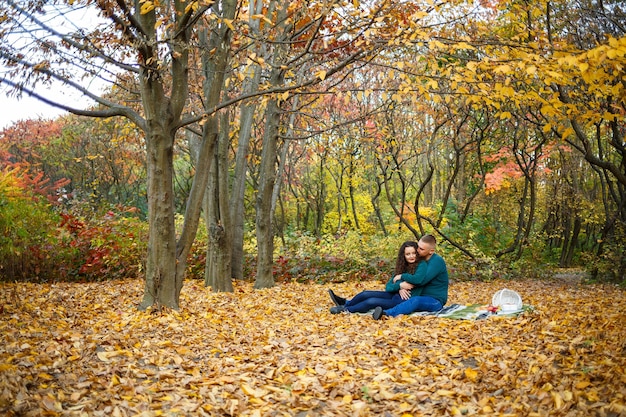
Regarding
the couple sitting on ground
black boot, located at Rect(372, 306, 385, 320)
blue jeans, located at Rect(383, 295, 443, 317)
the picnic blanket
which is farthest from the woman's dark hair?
black boot, located at Rect(372, 306, 385, 320)

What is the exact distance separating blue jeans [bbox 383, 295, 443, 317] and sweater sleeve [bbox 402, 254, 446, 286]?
0.68 feet

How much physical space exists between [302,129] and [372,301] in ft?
13.8

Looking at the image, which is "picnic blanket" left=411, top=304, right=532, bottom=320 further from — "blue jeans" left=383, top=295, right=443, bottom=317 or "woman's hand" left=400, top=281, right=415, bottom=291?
"woman's hand" left=400, top=281, right=415, bottom=291

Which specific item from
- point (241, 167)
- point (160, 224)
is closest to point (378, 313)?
point (160, 224)

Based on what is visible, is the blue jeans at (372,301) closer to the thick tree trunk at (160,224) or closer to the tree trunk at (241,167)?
the thick tree trunk at (160,224)

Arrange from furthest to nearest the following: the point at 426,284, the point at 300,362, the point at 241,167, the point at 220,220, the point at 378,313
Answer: the point at 241,167 < the point at 220,220 < the point at 426,284 < the point at 378,313 < the point at 300,362

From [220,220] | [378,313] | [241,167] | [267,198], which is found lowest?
[378,313]

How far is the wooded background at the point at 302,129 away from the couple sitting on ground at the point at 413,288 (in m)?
2.05

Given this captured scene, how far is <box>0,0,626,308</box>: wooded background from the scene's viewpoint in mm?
5871

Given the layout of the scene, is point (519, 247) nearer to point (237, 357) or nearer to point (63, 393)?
point (237, 357)

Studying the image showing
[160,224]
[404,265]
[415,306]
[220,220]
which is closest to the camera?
[160,224]

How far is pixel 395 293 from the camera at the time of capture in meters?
7.08

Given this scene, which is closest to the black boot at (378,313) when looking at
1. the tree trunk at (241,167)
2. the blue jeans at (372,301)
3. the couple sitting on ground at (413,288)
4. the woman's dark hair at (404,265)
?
the couple sitting on ground at (413,288)

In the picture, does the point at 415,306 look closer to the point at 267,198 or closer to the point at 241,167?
the point at 267,198
